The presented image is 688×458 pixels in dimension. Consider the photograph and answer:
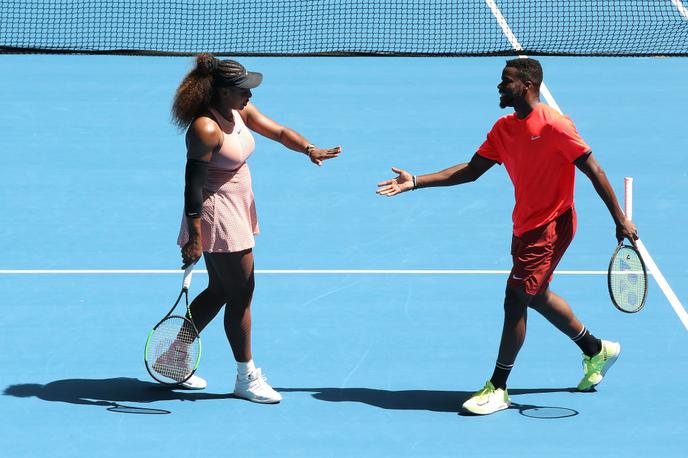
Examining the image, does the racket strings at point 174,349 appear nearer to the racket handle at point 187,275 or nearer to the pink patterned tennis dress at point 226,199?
the racket handle at point 187,275

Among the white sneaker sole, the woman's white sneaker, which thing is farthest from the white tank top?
the white sneaker sole

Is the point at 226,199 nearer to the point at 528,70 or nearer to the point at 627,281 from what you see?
the point at 528,70

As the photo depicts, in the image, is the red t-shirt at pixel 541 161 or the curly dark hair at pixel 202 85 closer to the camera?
the red t-shirt at pixel 541 161

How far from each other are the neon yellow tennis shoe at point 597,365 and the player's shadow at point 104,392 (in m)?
2.08

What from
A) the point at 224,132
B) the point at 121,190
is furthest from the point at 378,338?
the point at 121,190

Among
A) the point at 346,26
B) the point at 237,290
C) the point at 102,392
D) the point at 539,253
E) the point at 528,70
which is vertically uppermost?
the point at 346,26

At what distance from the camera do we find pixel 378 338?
8.22 meters

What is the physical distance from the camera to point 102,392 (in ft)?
24.4

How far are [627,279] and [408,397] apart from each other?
145 centimetres

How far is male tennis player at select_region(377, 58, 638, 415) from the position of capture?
685 cm

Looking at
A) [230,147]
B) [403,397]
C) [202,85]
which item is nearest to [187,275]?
[230,147]

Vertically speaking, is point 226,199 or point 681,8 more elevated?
point 681,8

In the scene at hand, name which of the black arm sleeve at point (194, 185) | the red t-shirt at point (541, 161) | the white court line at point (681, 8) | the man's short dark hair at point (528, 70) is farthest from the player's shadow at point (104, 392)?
the white court line at point (681, 8)

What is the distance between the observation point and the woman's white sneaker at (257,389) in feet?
24.0
